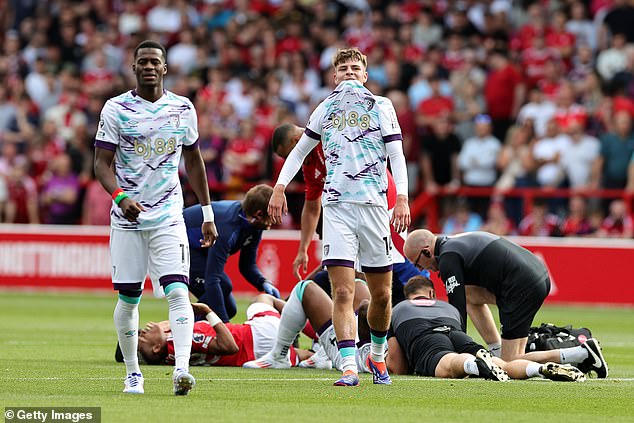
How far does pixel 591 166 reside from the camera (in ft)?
74.2

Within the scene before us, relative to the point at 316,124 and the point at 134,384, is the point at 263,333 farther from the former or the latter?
the point at 134,384

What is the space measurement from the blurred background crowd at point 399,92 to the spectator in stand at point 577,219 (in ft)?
0.08

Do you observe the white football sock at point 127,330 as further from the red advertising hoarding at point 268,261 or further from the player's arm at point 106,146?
the red advertising hoarding at point 268,261

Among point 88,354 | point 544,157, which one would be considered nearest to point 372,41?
point 544,157

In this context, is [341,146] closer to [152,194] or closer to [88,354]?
[152,194]

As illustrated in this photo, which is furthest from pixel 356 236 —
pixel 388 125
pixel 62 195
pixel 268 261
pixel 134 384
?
pixel 62 195

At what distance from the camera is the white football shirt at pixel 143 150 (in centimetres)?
950

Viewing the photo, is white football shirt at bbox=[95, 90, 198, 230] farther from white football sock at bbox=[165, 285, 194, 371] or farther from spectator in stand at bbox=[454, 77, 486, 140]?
spectator in stand at bbox=[454, 77, 486, 140]

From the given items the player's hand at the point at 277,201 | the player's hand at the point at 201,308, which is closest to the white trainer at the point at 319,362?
the player's hand at the point at 201,308

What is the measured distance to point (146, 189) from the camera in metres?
9.54

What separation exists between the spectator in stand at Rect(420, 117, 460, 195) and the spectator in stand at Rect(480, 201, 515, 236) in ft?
3.14

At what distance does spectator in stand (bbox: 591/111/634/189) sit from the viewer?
22.0 meters

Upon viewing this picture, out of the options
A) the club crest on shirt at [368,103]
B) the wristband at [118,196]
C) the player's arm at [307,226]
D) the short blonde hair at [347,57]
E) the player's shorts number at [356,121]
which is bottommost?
the player's arm at [307,226]

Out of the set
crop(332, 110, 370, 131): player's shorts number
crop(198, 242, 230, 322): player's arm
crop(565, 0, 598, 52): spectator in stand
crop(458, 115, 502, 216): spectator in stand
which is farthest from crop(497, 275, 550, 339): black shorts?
crop(565, 0, 598, 52): spectator in stand
